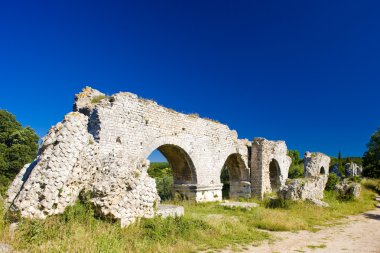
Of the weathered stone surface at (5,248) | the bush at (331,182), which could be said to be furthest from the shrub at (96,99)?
the bush at (331,182)

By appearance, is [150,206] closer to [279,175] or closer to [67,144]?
[67,144]

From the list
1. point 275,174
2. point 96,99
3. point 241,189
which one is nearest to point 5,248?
point 96,99

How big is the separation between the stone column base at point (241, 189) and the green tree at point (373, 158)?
22.9m

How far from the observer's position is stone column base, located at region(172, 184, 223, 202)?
12.6 metres

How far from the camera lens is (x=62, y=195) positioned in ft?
17.7

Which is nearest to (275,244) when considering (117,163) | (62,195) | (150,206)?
(150,206)

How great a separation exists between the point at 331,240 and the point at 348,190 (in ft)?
30.5

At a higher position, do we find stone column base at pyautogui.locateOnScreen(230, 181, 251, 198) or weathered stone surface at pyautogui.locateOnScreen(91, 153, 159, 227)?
weathered stone surface at pyautogui.locateOnScreen(91, 153, 159, 227)

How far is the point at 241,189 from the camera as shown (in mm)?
16625

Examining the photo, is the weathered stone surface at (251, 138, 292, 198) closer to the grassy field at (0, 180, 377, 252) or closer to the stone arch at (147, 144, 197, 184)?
the stone arch at (147, 144, 197, 184)

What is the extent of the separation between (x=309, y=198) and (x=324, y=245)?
574 cm

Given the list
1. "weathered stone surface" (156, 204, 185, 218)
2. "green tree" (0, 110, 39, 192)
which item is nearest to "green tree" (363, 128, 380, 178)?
"weathered stone surface" (156, 204, 185, 218)

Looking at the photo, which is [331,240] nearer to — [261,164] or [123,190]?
[123,190]

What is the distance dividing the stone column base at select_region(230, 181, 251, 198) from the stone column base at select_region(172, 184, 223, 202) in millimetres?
3276
